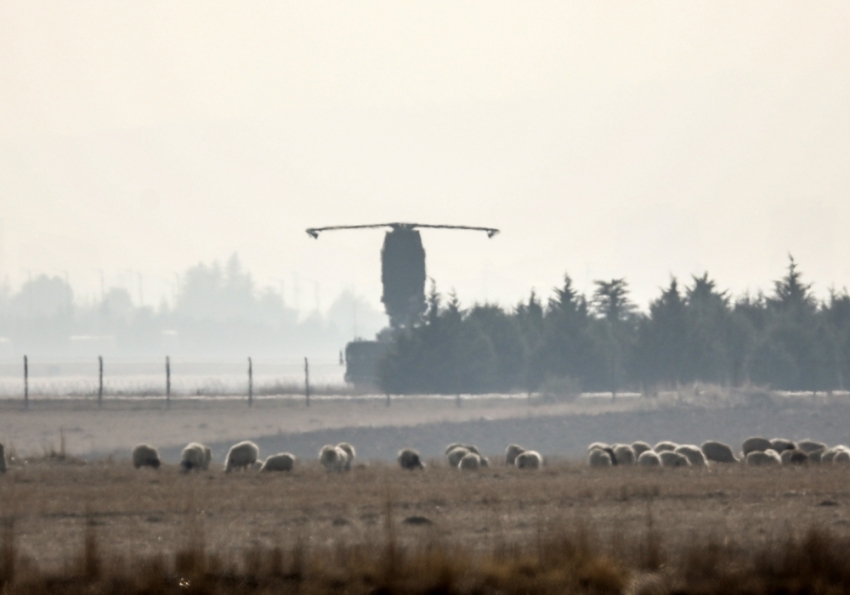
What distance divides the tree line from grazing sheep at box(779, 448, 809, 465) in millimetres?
42260

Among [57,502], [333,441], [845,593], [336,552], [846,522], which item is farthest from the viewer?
[333,441]

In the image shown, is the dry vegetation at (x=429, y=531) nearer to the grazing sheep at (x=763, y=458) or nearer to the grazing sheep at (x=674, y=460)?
the grazing sheep at (x=674, y=460)

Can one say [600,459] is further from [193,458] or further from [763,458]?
[193,458]

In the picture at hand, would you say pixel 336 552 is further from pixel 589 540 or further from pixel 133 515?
pixel 133 515

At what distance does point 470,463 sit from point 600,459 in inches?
123

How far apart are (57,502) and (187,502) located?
8.74 ft

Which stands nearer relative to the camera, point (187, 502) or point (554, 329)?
point (187, 502)

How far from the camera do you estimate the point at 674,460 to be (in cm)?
3453

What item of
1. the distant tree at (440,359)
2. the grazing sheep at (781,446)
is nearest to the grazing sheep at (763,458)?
the grazing sheep at (781,446)

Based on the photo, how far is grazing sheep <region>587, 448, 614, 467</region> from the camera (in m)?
35.2

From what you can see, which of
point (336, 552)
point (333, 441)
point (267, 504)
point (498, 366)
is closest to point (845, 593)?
point (336, 552)

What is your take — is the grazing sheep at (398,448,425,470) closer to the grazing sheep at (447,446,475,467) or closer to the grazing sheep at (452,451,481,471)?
the grazing sheep at (452,451,481,471)

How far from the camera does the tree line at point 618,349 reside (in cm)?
8106

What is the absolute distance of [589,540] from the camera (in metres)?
18.6
